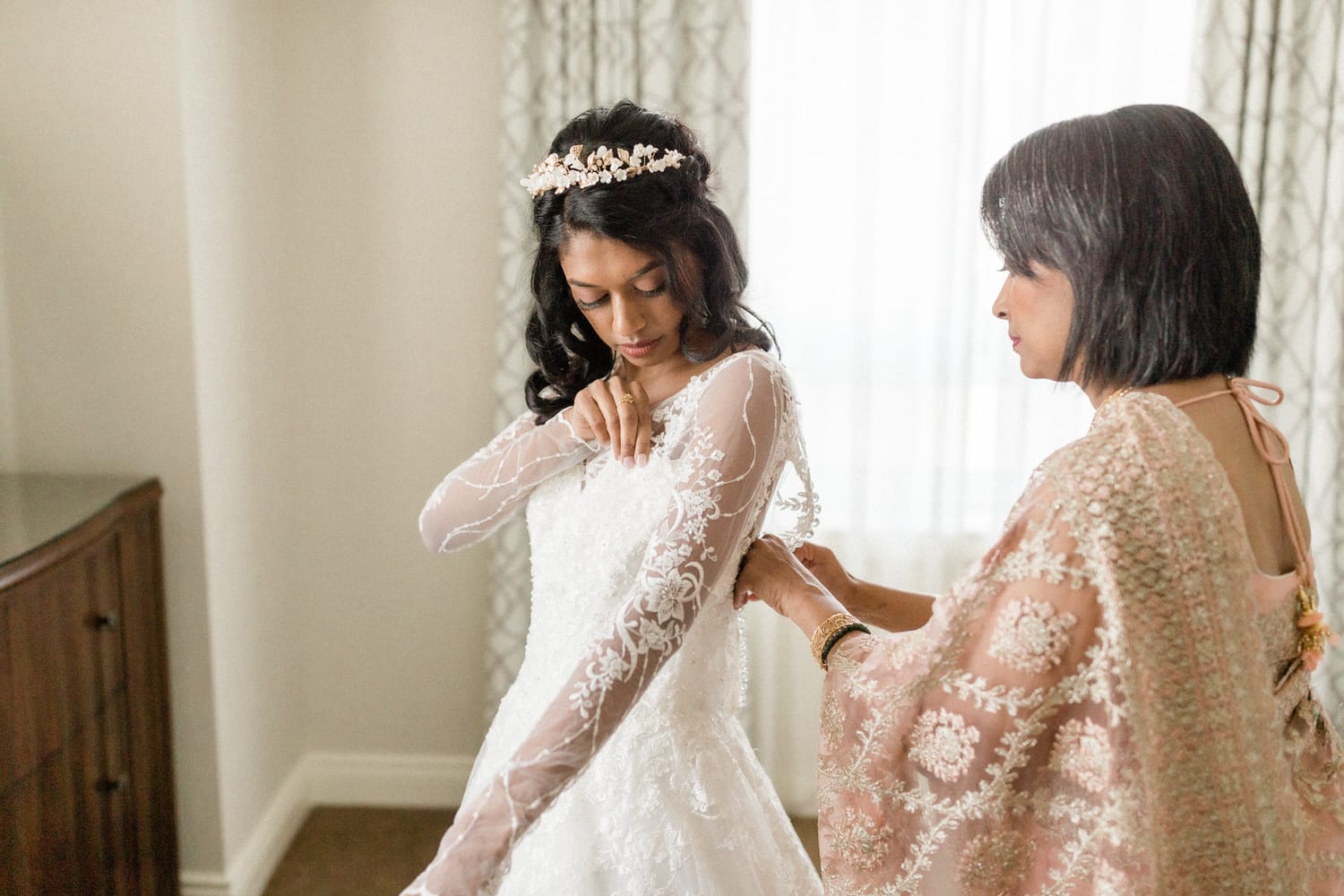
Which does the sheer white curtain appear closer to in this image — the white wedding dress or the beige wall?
the beige wall

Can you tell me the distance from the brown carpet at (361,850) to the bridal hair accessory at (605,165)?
6.57ft

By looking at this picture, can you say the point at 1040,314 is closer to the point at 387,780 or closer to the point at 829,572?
the point at 829,572

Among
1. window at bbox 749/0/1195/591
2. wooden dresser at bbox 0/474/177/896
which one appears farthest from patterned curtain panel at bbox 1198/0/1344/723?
wooden dresser at bbox 0/474/177/896

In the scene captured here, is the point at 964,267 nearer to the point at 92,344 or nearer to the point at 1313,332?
the point at 1313,332

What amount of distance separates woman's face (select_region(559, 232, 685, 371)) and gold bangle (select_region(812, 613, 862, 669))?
43cm

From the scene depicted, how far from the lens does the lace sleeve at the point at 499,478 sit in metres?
1.47

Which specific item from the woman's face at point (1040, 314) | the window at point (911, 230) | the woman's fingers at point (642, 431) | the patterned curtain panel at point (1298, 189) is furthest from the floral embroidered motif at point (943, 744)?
the patterned curtain panel at point (1298, 189)

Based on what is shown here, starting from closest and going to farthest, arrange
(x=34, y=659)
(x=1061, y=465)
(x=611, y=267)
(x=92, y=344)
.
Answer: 1. (x=1061, y=465)
2. (x=611, y=267)
3. (x=34, y=659)
4. (x=92, y=344)

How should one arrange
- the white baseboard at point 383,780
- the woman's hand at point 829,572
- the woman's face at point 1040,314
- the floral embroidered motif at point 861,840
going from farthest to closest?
the white baseboard at point 383,780 → the woman's hand at point 829,572 → the floral embroidered motif at point 861,840 → the woman's face at point 1040,314

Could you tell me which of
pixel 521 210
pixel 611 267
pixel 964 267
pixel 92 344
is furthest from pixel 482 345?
pixel 611 267

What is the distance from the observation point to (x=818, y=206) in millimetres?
2770

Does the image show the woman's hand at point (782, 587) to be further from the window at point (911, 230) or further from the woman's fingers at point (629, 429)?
the window at point (911, 230)

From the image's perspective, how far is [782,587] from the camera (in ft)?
4.38

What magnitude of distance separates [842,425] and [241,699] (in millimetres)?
1682
